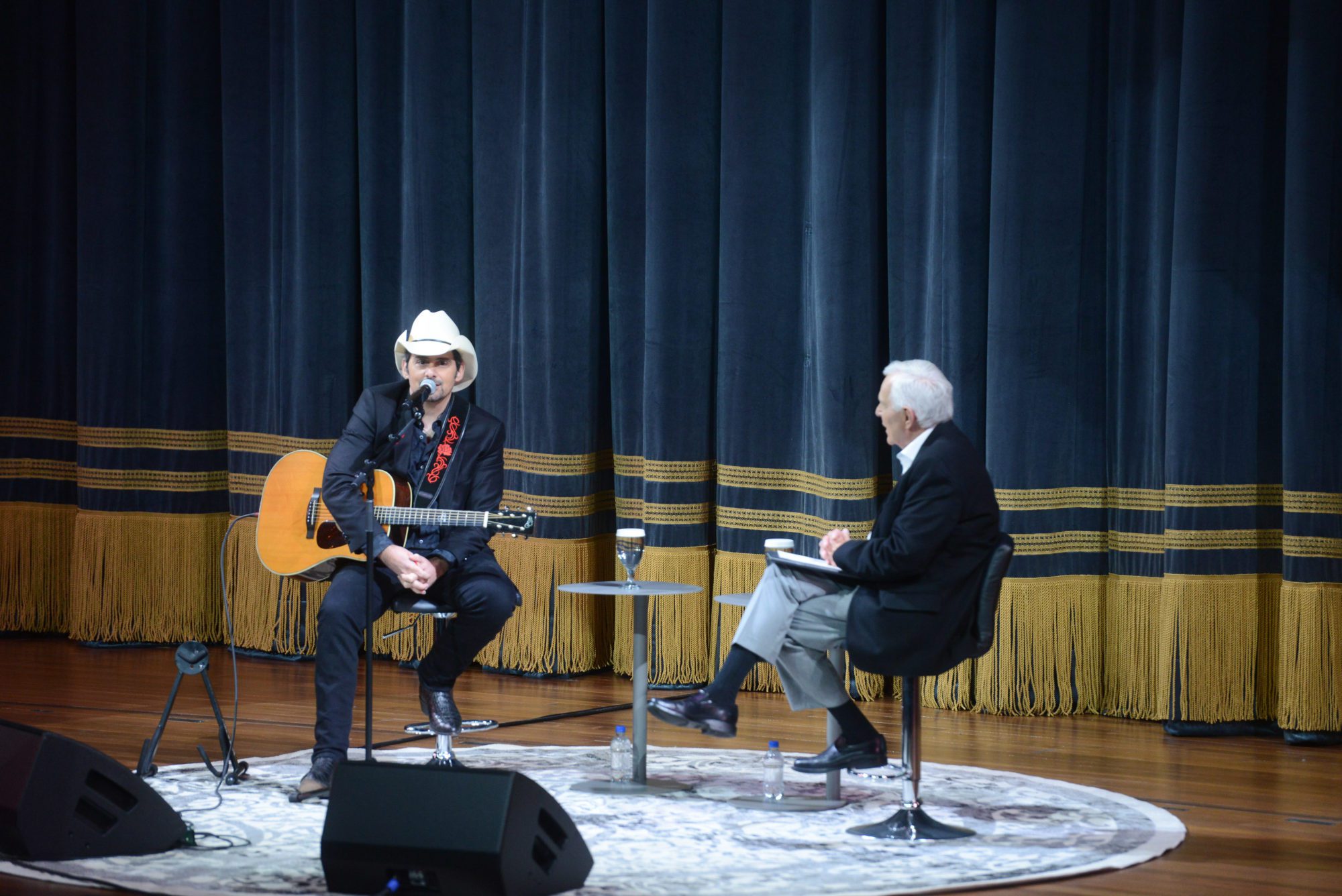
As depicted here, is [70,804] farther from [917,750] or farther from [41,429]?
[41,429]

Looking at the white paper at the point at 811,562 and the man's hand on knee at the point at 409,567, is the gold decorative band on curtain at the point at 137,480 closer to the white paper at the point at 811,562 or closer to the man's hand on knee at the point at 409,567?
the man's hand on knee at the point at 409,567

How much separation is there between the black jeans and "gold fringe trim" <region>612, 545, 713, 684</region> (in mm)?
1304

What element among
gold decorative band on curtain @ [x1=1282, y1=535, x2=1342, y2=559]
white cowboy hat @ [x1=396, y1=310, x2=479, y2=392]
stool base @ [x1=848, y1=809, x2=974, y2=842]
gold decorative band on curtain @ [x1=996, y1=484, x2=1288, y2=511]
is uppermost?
white cowboy hat @ [x1=396, y1=310, x2=479, y2=392]

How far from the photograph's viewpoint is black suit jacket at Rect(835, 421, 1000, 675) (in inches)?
131

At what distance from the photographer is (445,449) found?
4141 millimetres

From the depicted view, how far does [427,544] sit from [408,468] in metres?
0.22

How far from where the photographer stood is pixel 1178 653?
4637mm

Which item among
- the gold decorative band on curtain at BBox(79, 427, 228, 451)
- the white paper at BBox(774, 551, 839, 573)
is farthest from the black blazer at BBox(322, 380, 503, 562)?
the gold decorative band on curtain at BBox(79, 427, 228, 451)

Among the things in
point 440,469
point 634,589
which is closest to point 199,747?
point 440,469

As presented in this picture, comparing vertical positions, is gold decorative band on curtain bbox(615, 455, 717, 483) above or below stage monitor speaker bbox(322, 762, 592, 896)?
above

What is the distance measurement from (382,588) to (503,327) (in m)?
1.89

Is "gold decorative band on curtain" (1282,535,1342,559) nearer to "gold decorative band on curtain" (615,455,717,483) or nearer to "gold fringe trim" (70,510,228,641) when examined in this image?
"gold decorative band on curtain" (615,455,717,483)

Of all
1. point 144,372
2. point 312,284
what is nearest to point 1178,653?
point 312,284

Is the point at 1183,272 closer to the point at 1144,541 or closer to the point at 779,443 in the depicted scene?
the point at 1144,541
